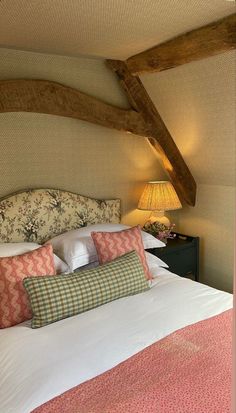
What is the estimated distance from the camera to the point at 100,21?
5.87 feet

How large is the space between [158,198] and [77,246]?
963 millimetres

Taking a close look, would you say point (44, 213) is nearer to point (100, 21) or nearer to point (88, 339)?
point (88, 339)

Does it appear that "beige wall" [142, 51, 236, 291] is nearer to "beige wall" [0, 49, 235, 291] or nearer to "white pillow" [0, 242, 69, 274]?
"beige wall" [0, 49, 235, 291]

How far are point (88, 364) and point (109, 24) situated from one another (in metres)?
1.64

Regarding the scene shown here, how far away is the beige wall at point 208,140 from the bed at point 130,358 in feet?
3.32

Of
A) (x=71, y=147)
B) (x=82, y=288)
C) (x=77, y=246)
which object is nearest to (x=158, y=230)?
(x=77, y=246)

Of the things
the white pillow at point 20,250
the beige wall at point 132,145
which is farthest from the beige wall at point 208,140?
the white pillow at point 20,250

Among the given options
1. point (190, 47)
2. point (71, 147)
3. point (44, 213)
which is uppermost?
point (190, 47)

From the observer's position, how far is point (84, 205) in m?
2.80

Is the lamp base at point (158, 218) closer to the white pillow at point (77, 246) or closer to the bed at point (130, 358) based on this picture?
the white pillow at point (77, 246)

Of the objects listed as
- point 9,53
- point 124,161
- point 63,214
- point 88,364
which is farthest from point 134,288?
point 9,53

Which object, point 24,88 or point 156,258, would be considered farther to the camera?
point 156,258

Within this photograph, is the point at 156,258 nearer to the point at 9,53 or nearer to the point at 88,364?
the point at 88,364

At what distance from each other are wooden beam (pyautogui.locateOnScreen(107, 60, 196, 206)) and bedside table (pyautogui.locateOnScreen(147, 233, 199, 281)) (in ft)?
1.32
